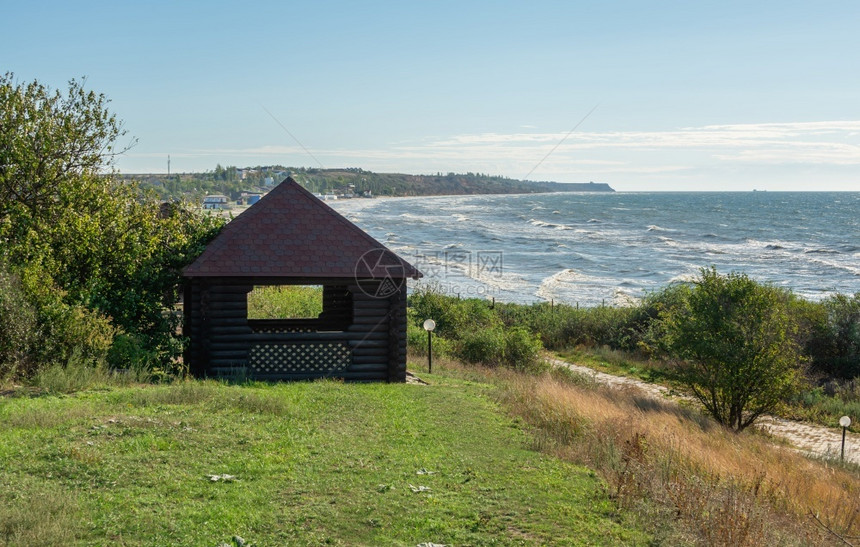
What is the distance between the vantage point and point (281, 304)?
90.5 feet

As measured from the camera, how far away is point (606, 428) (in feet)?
38.6

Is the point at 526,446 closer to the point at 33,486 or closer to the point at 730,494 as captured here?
the point at 730,494

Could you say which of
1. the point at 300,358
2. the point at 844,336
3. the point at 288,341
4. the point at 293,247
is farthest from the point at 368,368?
the point at 844,336

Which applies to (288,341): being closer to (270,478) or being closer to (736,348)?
(270,478)

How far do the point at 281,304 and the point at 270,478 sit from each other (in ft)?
62.6

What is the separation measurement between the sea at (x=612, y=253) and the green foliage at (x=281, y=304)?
8.81 m

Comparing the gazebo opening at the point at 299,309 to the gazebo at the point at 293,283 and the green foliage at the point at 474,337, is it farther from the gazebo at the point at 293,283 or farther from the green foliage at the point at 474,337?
the green foliage at the point at 474,337

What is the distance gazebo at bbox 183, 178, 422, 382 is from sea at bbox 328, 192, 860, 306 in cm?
1661

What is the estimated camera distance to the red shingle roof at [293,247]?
16.3 metres

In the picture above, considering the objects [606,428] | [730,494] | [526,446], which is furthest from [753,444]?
[730,494]

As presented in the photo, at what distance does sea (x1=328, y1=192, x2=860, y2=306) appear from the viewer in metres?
55.1

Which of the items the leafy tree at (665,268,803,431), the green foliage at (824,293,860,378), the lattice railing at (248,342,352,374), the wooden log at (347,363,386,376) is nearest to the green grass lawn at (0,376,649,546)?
the lattice railing at (248,342,352,374)

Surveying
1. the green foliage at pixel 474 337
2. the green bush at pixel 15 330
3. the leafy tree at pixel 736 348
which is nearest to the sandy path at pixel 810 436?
the leafy tree at pixel 736 348

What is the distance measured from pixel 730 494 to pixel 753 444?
7100 mm
